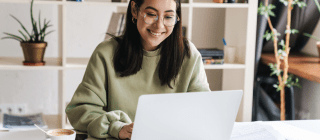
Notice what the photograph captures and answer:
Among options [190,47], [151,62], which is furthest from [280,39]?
[151,62]

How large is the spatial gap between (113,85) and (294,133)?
680mm

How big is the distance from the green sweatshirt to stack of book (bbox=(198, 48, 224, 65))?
865mm

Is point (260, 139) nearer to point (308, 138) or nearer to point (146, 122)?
point (308, 138)

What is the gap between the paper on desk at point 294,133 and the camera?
121 cm

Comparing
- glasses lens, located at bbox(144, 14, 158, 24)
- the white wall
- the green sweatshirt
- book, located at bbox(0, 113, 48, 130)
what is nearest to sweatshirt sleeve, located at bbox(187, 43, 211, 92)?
the green sweatshirt

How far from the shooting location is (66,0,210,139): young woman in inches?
49.9

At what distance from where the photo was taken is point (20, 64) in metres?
2.18

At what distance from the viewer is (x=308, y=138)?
47.6 inches

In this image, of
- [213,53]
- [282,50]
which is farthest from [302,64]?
[213,53]

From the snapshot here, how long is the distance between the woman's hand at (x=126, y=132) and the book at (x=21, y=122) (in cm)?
132

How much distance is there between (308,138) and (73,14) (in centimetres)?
190

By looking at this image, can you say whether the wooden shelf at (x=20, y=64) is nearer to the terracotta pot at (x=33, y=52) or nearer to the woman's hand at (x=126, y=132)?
the terracotta pot at (x=33, y=52)

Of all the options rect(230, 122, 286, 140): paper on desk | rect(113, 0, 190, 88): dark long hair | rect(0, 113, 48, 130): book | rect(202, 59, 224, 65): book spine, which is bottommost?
rect(0, 113, 48, 130): book

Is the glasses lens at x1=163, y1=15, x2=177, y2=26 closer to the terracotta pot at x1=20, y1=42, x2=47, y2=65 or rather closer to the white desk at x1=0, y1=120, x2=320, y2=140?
the white desk at x1=0, y1=120, x2=320, y2=140
